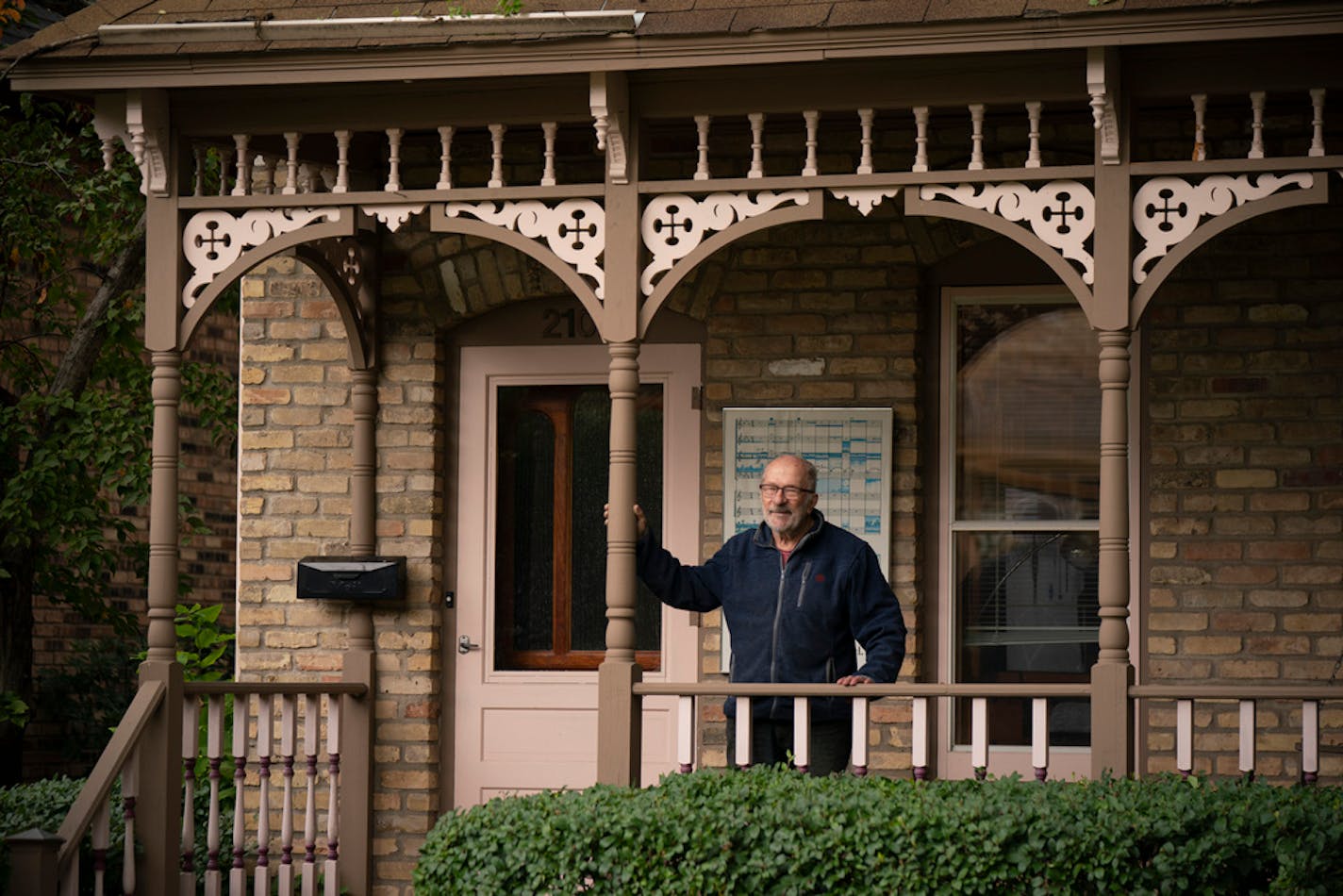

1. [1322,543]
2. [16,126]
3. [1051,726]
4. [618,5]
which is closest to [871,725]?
[1051,726]

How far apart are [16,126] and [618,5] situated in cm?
541

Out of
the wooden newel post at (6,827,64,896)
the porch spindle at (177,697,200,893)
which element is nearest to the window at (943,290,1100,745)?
the porch spindle at (177,697,200,893)

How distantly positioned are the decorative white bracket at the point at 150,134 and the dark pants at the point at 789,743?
3.11 m

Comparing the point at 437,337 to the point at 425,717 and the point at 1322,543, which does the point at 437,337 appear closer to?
the point at 425,717

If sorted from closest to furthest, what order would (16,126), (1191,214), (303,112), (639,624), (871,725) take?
(1191,214) → (303,112) → (871,725) → (639,624) → (16,126)

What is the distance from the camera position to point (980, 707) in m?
7.27

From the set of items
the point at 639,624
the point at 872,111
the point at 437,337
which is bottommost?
the point at 639,624

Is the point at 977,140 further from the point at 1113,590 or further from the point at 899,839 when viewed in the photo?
the point at 899,839

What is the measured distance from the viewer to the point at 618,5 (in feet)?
24.7

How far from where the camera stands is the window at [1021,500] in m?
8.71

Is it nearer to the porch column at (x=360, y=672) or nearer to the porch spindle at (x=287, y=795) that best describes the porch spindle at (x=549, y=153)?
the porch column at (x=360, y=672)

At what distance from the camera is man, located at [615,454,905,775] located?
7531 mm

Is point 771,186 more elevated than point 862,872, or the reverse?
point 771,186

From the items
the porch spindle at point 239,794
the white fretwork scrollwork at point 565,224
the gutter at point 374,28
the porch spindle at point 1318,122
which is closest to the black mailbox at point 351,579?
the porch spindle at point 239,794
